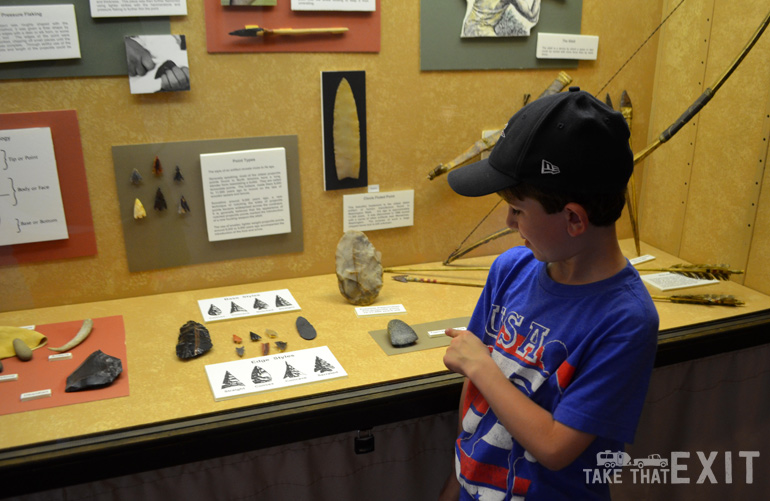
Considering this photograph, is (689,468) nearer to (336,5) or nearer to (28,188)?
(336,5)

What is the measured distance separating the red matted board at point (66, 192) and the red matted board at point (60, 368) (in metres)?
0.25

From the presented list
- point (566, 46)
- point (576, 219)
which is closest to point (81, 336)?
point (576, 219)

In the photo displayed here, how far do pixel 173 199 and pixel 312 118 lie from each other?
55 centimetres

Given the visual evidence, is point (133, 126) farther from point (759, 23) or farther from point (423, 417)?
point (759, 23)

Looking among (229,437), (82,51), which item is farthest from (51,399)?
(82,51)

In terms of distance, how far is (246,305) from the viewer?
2.06 m

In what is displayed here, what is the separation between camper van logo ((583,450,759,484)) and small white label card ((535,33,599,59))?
4.92 ft

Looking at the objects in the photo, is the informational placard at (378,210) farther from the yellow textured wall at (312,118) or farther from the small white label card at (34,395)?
the small white label card at (34,395)

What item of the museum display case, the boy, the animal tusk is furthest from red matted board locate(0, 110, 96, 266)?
the boy

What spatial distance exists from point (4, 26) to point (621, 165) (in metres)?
1.70

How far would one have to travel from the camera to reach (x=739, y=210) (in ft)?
7.48

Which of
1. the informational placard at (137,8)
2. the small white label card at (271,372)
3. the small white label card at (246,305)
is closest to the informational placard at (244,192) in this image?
the small white label card at (246,305)

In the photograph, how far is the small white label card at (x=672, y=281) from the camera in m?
2.23

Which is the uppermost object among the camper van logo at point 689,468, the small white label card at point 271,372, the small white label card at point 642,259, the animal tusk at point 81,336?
the small white label card at point 642,259
